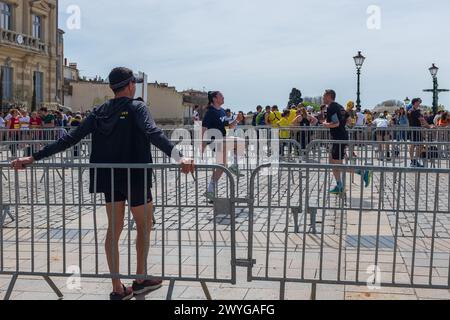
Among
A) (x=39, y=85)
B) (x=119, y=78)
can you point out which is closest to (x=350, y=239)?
(x=119, y=78)

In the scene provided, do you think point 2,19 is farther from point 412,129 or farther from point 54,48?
point 412,129

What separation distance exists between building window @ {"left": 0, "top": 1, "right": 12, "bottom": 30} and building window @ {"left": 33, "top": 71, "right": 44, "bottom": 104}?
15.5 ft

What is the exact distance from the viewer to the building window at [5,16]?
43969mm

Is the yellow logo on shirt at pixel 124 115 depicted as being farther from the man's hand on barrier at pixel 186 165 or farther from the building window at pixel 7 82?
the building window at pixel 7 82

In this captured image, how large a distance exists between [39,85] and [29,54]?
10.0ft

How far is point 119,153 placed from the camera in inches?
183

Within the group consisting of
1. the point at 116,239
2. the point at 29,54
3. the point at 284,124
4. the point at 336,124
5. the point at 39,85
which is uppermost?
the point at 29,54

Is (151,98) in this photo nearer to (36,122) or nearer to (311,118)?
(36,122)

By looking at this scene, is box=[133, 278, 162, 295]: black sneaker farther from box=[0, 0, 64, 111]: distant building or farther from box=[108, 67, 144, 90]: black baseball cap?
box=[0, 0, 64, 111]: distant building

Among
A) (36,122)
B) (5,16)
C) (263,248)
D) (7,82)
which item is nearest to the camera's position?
(263,248)

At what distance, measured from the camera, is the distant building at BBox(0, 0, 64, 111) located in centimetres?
4372

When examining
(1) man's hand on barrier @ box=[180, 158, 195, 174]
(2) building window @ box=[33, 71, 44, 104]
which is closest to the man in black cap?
(1) man's hand on barrier @ box=[180, 158, 195, 174]

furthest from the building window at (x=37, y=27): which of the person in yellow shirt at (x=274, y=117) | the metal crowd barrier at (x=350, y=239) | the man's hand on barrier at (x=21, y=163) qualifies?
the man's hand on barrier at (x=21, y=163)
